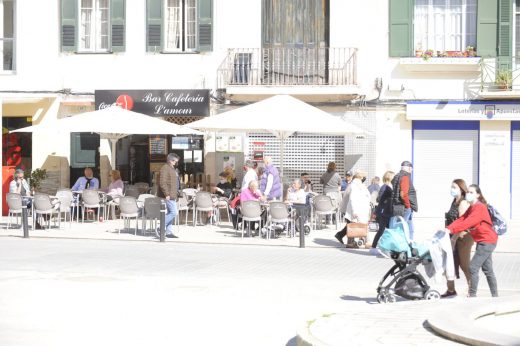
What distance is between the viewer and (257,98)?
2817 centimetres

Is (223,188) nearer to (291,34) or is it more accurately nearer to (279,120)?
(279,120)

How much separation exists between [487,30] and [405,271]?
1519 centimetres

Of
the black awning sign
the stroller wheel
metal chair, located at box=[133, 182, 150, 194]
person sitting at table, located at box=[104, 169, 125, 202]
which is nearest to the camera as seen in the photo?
the stroller wheel

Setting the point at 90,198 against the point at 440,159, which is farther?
Answer: the point at 440,159

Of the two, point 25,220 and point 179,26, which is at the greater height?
point 179,26

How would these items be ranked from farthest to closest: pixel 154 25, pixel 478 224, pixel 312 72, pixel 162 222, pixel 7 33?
1. pixel 7 33
2. pixel 154 25
3. pixel 312 72
4. pixel 162 222
5. pixel 478 224

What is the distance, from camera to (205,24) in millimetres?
28469

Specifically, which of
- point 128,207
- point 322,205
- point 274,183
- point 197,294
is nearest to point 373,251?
point 322,205

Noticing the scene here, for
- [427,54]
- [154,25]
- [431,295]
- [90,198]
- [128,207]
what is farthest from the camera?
[154,25]

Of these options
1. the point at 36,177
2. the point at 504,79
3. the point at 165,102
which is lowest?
the point at 36,177

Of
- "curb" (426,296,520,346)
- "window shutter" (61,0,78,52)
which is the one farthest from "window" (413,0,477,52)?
"curb" (426,296,520,346)

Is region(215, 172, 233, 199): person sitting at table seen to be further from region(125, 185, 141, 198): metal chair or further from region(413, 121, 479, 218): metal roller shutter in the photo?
region(413, 121, 479, 218): metal roller shutter

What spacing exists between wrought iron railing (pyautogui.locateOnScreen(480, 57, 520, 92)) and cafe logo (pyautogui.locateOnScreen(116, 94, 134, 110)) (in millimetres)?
9404

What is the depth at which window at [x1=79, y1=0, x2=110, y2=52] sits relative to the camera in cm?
2919
